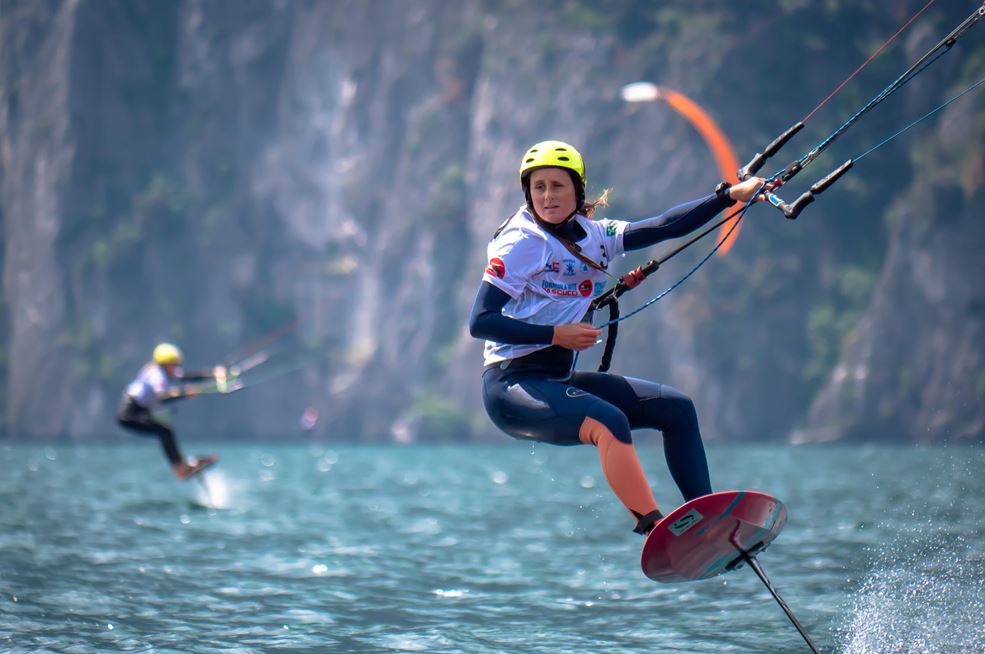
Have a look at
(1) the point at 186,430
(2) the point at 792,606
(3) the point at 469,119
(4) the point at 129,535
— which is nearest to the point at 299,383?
(1) the point at 186,430

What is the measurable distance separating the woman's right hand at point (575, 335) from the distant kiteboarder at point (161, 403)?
49.2 feet

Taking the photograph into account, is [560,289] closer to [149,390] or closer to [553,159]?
[553,159]

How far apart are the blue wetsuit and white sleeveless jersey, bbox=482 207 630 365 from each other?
0.05m

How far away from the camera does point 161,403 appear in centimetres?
2189

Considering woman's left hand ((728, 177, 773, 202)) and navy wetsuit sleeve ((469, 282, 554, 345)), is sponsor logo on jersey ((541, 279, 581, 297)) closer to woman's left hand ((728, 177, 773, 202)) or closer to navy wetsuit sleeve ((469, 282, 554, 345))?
navy wetsuit sleeve ((469, 282, 554, 345))

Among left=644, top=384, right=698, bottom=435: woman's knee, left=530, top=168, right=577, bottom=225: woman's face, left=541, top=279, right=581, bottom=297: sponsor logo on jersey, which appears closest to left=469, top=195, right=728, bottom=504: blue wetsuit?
left=644, top=384, right=698, bottom=435: woman's knee

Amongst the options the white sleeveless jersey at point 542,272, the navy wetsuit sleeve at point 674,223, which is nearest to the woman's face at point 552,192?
the white sleeveless jersey at point 542,272

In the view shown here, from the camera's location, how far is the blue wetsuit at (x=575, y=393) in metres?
6.74

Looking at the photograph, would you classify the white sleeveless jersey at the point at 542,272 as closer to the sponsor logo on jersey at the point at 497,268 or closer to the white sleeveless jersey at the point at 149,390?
the sponsor logo on jersey at the point at 497,268

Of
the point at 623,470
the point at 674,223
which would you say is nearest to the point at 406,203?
the point at 674,223

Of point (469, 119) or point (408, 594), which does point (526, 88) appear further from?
point (408, 594)

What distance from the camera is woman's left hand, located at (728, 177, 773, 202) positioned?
696 cm

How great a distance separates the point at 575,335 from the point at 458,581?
15.1ft

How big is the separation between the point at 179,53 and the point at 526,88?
37934 millimetres
